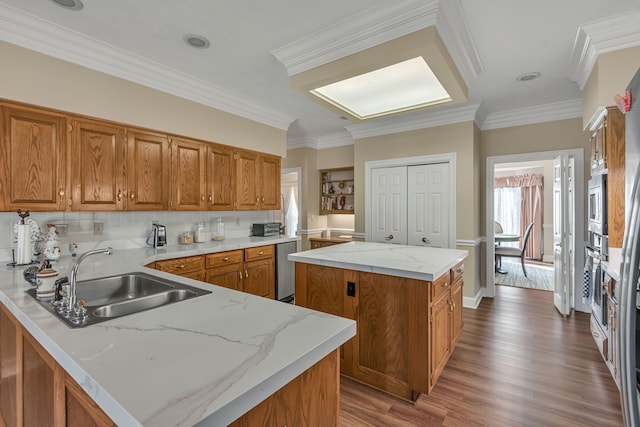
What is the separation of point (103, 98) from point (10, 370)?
2.20 m

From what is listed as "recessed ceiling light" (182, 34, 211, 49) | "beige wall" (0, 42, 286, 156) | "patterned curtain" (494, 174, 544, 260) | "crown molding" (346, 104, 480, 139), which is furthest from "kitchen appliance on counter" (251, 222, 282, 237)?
"patterned curtain" (494, 174, 544, 260)

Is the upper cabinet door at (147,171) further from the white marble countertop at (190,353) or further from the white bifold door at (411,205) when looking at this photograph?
the white bifold door at (411,205)

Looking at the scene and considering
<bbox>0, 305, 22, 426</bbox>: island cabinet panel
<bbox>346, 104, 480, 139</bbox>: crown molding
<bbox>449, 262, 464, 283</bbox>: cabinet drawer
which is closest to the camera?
<bbox>0, 305, 22, 426</bbox>: island cabinet panel

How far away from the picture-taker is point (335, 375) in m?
1.01

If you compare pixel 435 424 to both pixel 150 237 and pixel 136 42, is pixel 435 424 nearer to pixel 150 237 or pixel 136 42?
pixel 150 237

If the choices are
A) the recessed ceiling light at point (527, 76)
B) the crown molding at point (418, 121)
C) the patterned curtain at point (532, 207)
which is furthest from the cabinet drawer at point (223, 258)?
the patterned curtain at point (532, 207)

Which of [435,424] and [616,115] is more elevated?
[616,115]

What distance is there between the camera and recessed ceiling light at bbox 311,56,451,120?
2477 mm

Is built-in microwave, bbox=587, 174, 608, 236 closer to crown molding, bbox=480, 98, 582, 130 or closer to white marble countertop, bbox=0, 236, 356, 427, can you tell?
crown molding, bbox=480, 98, 582, 130

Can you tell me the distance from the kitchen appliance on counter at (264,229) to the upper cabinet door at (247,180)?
0.29 m

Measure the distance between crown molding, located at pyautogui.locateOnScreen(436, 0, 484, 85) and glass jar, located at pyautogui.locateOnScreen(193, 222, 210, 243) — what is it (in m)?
3.12

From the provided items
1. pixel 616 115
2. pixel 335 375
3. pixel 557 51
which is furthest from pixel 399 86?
pixel 335 375

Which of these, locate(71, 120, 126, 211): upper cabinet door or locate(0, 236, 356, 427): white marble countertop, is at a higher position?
locate(71, 120, 126, 211): upper cabinet door

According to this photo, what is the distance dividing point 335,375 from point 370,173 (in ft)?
13.4
